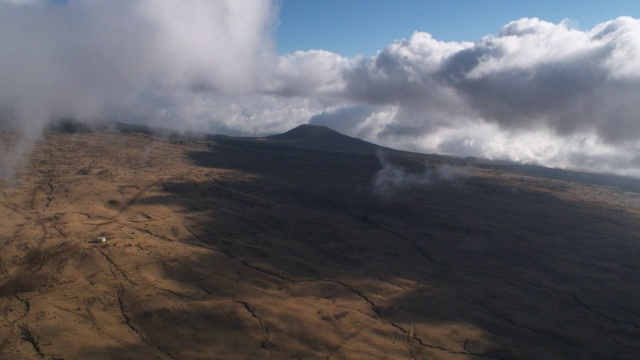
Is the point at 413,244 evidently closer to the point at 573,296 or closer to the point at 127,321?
the point at 573,296

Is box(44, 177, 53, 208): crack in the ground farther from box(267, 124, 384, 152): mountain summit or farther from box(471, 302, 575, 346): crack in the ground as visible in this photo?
box(267, 124, 384, 152): mountain summit

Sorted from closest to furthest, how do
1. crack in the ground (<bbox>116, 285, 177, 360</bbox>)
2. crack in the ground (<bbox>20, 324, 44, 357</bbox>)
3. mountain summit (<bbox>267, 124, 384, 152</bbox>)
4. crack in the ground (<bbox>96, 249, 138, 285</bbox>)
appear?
crack in the ground (<bbox>20, 324, 44, 357</bbox>) → crack in the ground (<bbox>116, 285, 177, 360</bbox>) → crack in the ground (<bbox>96, 249, 138, 285</bbox>) → mountain summit (<bbox>267, 124, 384, 152</bbox>)

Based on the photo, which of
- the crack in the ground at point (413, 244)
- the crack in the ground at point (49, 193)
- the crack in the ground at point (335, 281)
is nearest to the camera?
the crack in the ground at point (335, 281)

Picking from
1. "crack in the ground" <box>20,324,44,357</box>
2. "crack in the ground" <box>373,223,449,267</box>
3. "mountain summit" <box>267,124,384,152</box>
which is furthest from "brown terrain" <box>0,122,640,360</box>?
"mountain summit" <box>267,124,384,152</box>

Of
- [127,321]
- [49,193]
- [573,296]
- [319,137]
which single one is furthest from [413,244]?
[319,137]

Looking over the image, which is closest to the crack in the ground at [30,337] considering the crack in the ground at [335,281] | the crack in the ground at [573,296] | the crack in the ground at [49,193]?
the crack in the ground at [335,281]

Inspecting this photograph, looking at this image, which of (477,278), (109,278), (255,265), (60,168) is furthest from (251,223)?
(60,168)

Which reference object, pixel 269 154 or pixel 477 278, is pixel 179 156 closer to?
pixel 269 154

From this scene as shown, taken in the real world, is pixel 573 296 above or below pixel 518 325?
above

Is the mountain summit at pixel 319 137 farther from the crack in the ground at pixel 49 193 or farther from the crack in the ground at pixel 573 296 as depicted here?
the crack in the ground at pixel 573 296
